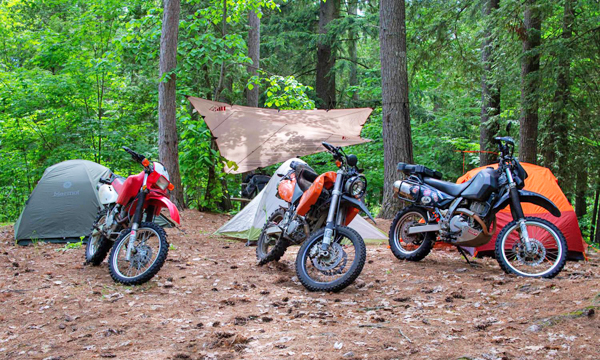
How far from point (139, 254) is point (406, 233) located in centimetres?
275

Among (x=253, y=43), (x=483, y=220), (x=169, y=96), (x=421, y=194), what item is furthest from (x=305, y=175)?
(x=253, y=43)

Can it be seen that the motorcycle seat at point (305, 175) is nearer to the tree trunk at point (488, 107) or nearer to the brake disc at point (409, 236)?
the brake disc at point (409, 236)

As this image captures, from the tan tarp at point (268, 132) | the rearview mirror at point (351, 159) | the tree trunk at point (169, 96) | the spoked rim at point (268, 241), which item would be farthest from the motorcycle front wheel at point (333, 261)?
the tree trunk at point (169, 96)

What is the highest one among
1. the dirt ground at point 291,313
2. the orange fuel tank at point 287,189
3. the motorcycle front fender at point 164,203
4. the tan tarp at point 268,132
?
the tan tarp at point 268,132

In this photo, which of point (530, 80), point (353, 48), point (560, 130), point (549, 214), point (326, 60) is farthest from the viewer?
point (326, 60)

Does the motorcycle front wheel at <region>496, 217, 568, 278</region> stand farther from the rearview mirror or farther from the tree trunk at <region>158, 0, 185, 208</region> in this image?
the tree trunk at <region>158, 0, 185, 208</region>

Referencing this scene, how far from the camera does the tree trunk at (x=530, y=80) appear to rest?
314 inches

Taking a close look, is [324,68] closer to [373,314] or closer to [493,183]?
[493,183]

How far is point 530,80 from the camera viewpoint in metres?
8.09

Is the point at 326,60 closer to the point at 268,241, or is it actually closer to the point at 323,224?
the point at 268,241

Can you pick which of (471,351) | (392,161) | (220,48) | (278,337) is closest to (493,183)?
(471,351)

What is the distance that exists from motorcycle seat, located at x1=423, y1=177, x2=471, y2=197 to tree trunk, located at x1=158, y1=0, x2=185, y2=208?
5.34 metres

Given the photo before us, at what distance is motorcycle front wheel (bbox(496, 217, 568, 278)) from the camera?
4.27m

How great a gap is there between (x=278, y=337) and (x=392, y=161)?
5723 millimetres
